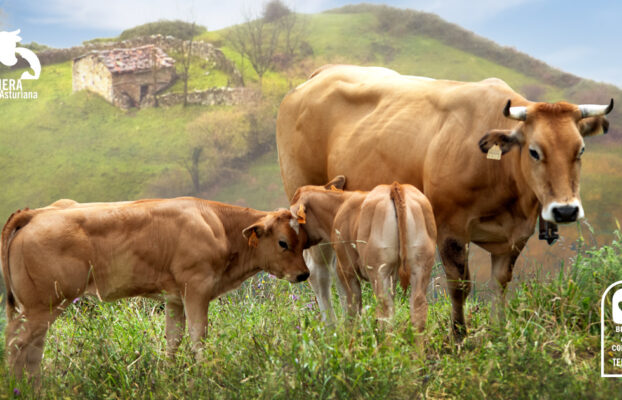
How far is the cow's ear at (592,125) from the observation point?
7527mm

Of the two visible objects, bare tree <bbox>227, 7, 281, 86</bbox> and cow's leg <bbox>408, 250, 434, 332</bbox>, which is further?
bare tree <bbox>227, 7, 281, 86</bbox>

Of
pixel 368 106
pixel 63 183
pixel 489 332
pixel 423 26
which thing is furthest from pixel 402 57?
pixel 489 332

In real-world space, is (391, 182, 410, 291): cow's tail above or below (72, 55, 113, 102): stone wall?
above

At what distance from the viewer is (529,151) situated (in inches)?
289

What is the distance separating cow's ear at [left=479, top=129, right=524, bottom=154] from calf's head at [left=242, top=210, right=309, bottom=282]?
219 cm

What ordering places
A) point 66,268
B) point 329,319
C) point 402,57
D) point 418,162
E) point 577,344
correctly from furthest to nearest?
point 402,57, point 418,162, point 329,319, point 66,268, point 577,344

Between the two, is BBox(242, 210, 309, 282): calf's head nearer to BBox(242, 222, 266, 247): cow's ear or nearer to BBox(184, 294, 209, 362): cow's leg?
BBox(242, 222, 266, 247): cow's ear

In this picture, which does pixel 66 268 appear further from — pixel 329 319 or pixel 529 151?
pixel 529 151

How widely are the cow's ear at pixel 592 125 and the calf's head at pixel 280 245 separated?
3.15 m

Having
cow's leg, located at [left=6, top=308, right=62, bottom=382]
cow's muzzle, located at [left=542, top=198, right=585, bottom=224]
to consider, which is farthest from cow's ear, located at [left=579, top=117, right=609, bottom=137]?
cow's leg, located at [left=6, top=308, right=62, bottom=382]

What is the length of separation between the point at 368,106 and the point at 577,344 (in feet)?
14.3

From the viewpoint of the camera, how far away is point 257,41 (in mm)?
51625

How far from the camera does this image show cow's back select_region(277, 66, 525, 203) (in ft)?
27.1

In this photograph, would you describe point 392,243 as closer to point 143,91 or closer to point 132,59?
point 132,59
